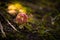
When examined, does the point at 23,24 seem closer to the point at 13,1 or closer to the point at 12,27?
the point at 12,27

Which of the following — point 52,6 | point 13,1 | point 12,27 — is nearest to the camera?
point 12,27

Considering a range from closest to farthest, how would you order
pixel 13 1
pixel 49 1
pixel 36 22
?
pixel 36 22
pixel 13 1
pixel 49 1

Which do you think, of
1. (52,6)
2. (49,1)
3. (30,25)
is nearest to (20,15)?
(30,25)

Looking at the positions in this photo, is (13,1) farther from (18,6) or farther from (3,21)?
(3,21)

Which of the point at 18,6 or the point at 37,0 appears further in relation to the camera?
the point at 37,0

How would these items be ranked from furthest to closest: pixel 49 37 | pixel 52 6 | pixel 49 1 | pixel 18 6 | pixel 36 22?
1. pixel 49 1
2. pixel 52 6
3. pixel 18 6
4. pixel 36 22
5. pixel 49 37

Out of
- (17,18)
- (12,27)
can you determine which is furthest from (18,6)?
(12,27)

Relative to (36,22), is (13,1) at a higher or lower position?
higher

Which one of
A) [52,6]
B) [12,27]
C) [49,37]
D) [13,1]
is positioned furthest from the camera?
[52,6]

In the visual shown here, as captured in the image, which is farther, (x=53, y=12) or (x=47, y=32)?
(x=53, y=12)
